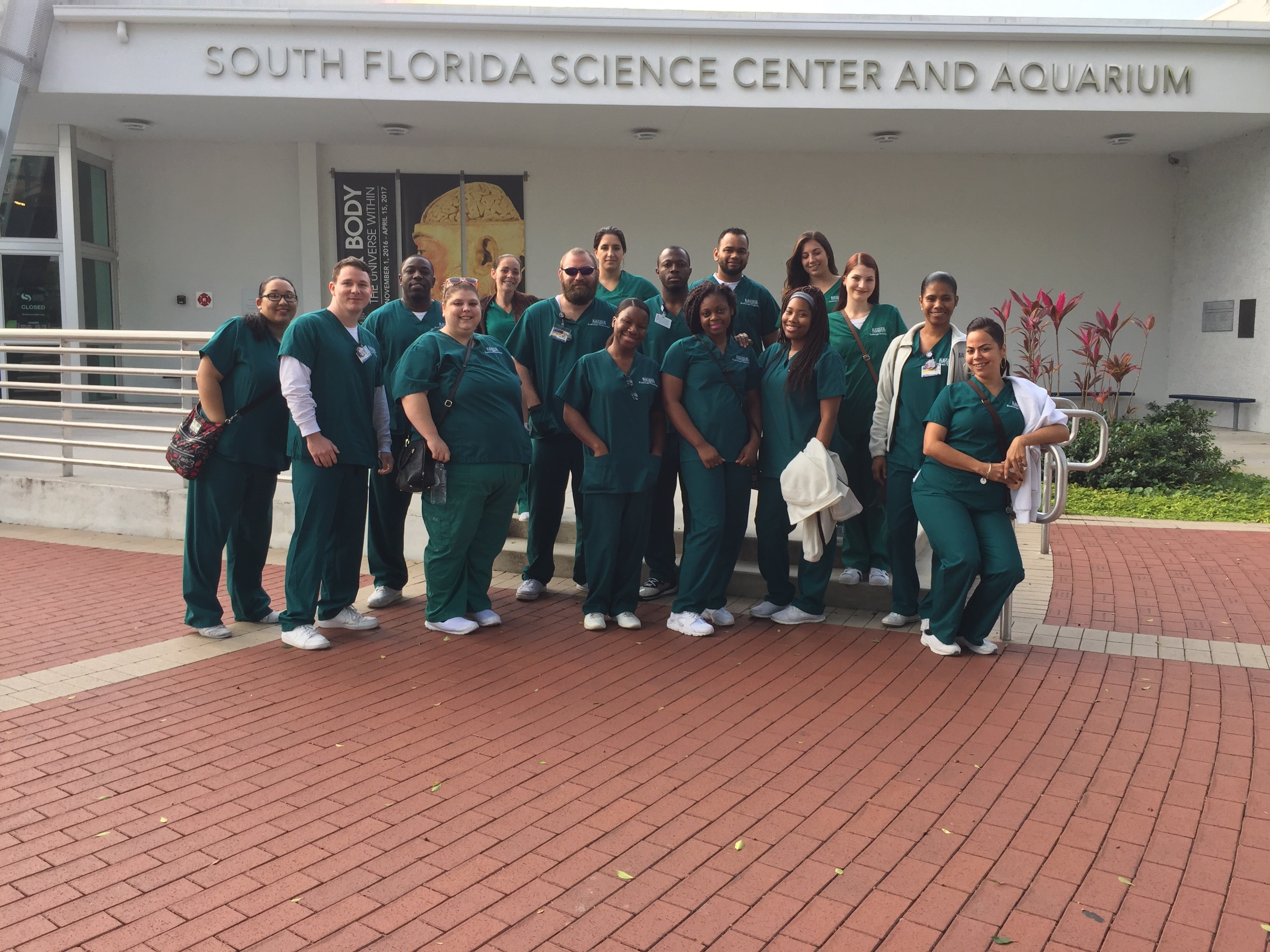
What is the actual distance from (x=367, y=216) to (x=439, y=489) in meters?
11.9

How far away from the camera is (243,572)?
609 centimetres

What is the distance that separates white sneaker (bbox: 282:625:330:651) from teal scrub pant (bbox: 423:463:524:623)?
0.60 metres

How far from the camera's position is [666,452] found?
6320 mm

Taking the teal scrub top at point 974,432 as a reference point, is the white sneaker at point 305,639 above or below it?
below

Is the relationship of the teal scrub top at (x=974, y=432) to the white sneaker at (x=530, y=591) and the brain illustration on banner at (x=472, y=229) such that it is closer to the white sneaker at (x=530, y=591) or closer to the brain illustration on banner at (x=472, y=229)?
the white sneaker at (x=530, y=591)

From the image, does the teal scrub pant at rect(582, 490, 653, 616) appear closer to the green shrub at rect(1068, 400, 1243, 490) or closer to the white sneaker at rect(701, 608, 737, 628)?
the white sneaker at rect(701, 608, 737, 628)

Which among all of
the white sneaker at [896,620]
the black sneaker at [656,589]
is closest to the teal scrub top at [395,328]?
the black sneaker at [656,589]

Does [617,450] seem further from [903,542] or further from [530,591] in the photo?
[903,542]

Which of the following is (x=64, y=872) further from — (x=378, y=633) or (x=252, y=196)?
(x=252, y=196)

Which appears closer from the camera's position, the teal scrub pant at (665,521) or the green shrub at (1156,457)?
the teal scrub pant at (665,521)

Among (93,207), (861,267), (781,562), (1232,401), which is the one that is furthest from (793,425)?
(93,207)

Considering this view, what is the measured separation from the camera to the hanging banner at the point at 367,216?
53.9 ft

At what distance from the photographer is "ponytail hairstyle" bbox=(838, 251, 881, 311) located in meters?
6.20

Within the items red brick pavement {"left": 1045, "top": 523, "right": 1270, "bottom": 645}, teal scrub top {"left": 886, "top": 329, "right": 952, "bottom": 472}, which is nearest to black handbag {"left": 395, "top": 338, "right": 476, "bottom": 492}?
teal scrub top {"left": 886, "top": 329, "right": 952, "bottom": 472}
